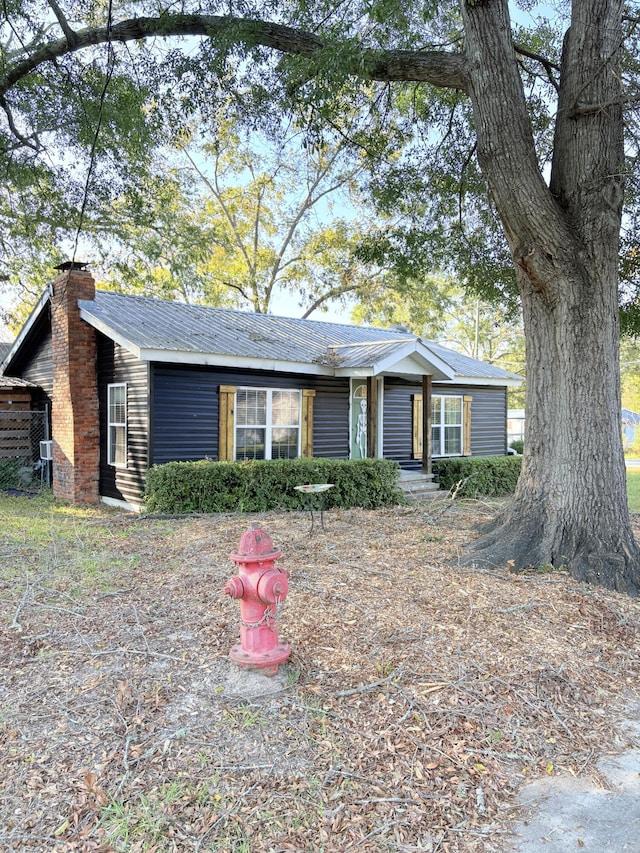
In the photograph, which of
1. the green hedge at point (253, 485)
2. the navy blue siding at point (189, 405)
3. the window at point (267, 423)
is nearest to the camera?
the green hedge at point (253, 485)

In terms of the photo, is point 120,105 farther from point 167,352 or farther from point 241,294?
point 241,294

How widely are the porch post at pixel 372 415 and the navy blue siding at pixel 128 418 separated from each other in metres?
5.03

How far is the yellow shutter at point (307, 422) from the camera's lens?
12875 millimetres

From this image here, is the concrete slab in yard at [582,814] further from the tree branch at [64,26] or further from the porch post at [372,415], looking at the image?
the porch post at [372,415]

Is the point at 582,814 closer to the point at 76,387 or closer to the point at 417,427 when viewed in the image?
the point at 76,387

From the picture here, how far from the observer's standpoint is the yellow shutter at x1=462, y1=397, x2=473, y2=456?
54.4 feet

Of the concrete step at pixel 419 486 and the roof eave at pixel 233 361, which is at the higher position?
the roof eave at pixel 233 361

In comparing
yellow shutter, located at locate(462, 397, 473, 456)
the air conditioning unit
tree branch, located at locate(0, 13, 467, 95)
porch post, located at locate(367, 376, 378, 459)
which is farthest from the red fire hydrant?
yellow shutter, located at locate(462, 397, 473, 456)

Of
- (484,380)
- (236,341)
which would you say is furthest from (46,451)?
(484,380)

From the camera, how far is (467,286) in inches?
403

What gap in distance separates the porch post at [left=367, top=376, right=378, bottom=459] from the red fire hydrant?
9.99 metres

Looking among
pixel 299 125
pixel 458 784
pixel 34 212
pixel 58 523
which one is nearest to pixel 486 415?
pixel 299 125

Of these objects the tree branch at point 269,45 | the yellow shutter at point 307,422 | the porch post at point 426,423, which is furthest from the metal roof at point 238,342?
the tree branch at point 269,45

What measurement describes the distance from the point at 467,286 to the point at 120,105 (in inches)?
244
